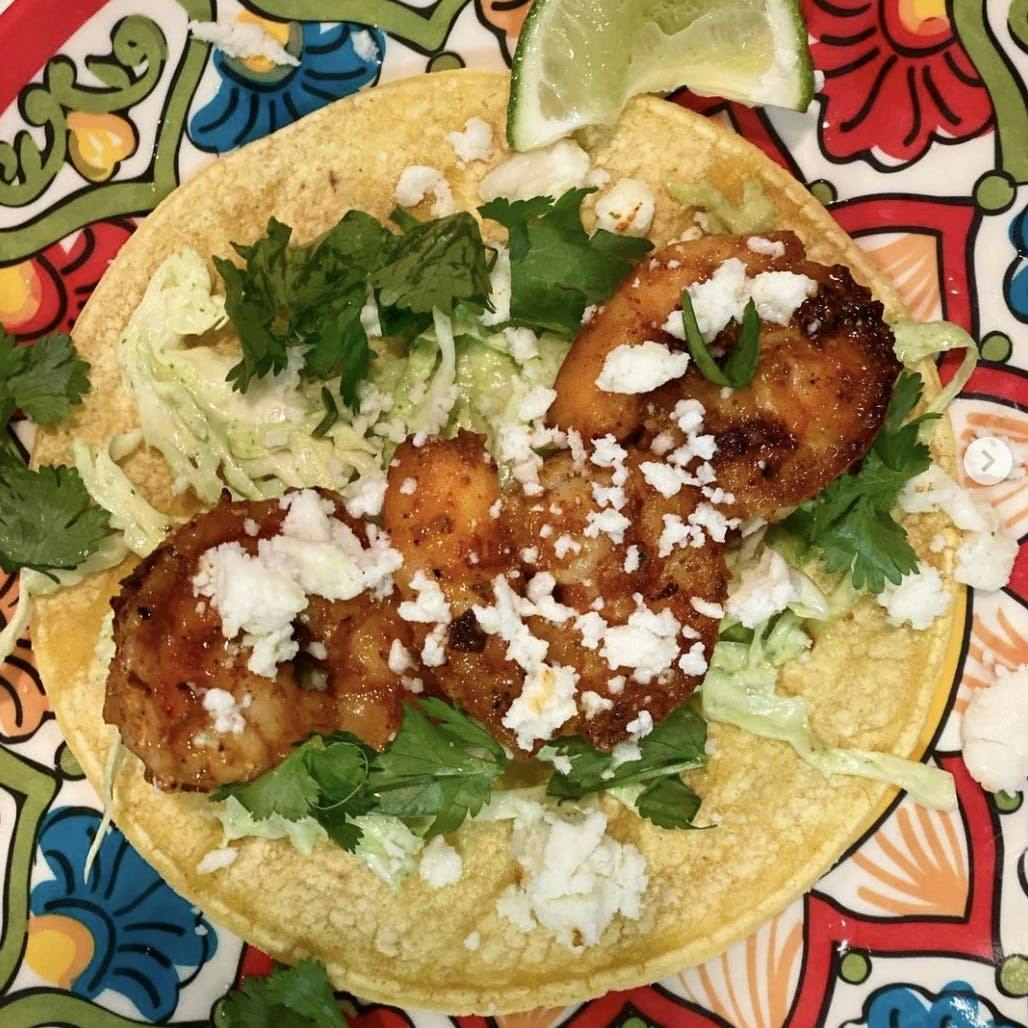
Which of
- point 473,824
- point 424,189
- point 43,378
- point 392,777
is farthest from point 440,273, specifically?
point 473,824

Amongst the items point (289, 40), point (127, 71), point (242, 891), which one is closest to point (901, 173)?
point (289, 40)

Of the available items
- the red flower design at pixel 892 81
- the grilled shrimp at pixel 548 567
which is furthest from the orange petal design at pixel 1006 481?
the grilled shrimp at pixel 548 567

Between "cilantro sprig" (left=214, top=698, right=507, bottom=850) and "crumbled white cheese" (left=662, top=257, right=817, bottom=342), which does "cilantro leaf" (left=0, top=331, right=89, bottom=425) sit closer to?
"cilantro sprig" (left=214, top=698, right=507, bottom=850)

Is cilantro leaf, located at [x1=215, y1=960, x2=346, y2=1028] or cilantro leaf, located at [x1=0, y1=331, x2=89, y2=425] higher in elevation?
cilantro leaf, located at [x1=0, y1=331, x2=89, y2=425]

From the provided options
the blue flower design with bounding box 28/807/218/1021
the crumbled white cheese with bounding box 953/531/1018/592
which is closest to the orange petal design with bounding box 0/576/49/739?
the blue flower design with bounding box 28/807/218/1021

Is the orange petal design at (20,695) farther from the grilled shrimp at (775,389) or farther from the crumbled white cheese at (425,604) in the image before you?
the grilled shrimp at (775,389)

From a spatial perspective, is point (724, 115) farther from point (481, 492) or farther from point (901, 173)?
point (481, 492)
